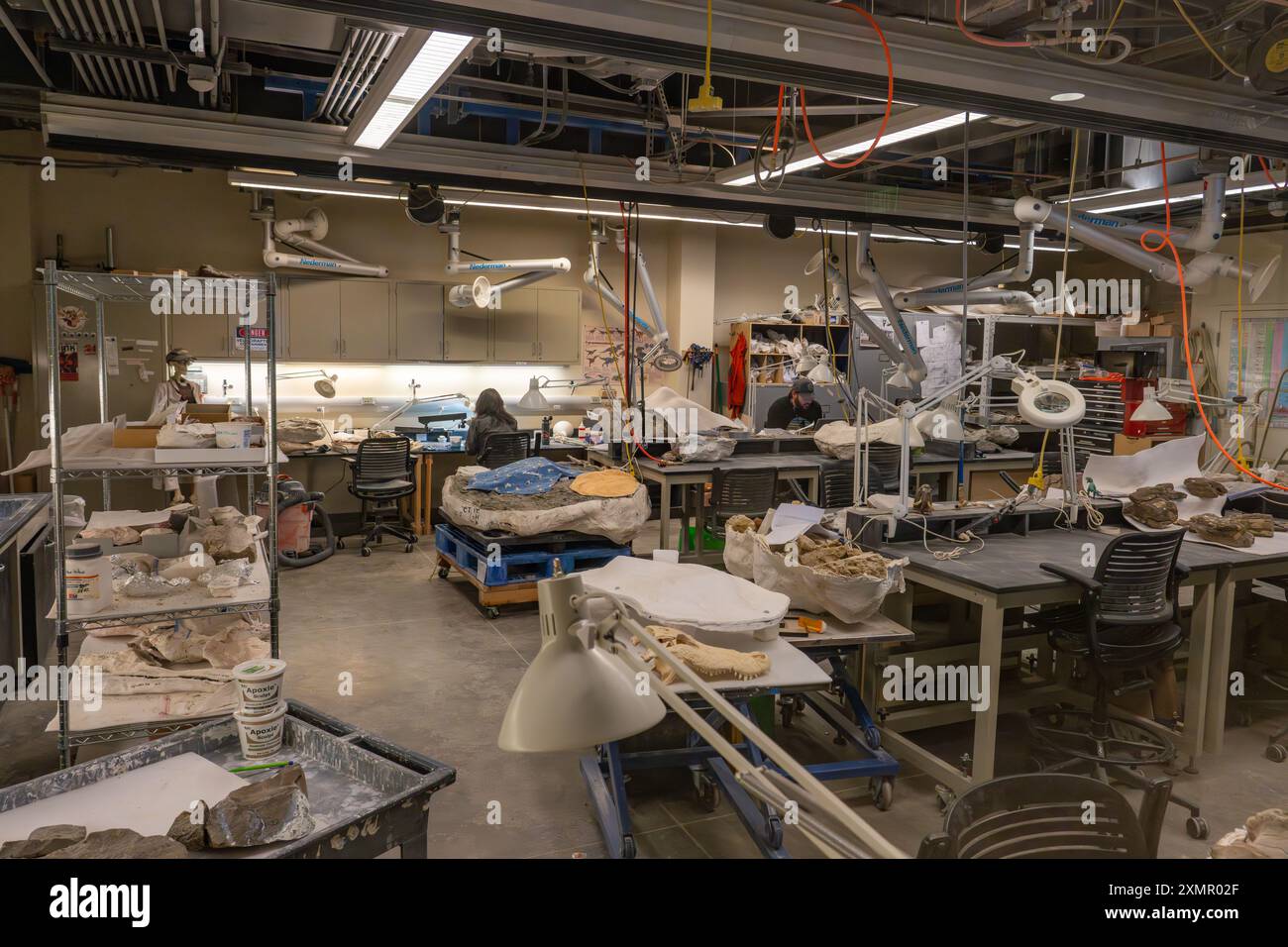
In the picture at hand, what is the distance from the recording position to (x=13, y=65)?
15.8ft

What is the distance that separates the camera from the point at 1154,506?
3.99 metres

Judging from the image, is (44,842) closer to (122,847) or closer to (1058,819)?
(122,847)

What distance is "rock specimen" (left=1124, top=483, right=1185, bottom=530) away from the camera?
397 centimetres

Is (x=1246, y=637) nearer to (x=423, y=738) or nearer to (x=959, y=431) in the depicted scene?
(x=959, y=431)

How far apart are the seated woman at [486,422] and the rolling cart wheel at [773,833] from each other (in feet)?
16.3

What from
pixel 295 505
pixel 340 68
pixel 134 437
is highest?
pixel 340 68

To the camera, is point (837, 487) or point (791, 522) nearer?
point (791, 522)

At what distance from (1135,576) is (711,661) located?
5.77 feet

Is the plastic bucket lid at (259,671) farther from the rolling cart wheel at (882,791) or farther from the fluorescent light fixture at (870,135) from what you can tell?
the fluorescent light fixture at (870,135)

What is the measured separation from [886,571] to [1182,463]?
248 centimetres

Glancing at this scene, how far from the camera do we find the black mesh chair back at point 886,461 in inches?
243

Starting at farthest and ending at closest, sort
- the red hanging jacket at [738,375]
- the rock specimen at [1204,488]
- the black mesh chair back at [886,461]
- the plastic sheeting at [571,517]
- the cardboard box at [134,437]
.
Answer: the red hanging jacket at [738,375]
the black mesh chair back at [886,461]
the plastic sheeting at [571,517]
the rock specimen at [1204,488]
the cardboard box at [134,437]

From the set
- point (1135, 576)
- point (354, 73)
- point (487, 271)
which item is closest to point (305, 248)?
point (487, 271)

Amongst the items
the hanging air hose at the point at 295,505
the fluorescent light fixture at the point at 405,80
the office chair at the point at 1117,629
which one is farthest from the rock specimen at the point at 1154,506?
the hanging air hose at the point at 295,505
